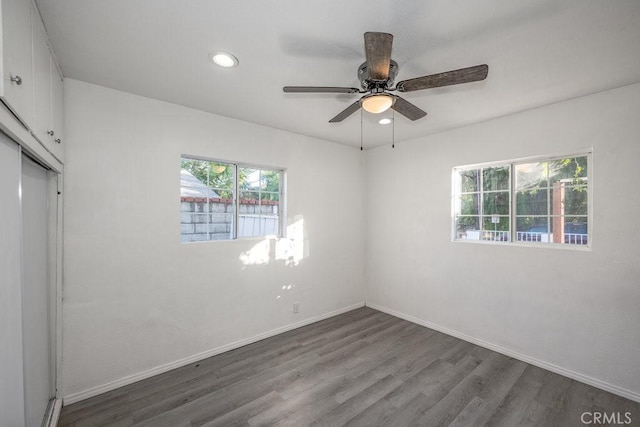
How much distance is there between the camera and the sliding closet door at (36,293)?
1.54 m

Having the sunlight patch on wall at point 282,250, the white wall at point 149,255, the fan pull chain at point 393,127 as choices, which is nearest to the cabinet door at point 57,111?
the white wall at point 149,255

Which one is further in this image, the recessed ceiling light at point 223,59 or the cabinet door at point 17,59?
the recessed ceiling light at point 223,59

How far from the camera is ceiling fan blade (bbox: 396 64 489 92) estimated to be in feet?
4.86

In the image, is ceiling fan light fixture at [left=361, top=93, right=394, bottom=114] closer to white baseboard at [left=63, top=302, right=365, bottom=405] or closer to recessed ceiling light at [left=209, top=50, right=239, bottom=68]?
recessed ceiling light at [left=209, top=50, right=239, bottom=68]

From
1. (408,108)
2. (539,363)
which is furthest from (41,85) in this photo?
(539,363)

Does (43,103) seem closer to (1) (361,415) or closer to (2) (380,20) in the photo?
(2) (380,20)

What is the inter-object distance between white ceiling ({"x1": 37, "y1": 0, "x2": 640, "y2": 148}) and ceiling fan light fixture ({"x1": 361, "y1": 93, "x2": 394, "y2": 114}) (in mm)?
383

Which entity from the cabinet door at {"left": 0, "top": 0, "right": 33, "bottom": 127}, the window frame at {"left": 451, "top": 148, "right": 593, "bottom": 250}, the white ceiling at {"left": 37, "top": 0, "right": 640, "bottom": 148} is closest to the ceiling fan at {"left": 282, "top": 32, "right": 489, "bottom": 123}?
the white ceiling at {"left": 37, "top": 0, "right": 640, "bottom": 148}

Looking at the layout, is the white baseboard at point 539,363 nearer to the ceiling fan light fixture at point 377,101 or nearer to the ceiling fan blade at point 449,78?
the ceiling fan blade at point 449,78

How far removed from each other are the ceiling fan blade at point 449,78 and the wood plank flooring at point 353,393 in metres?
2.35

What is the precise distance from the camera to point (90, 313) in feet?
7.34

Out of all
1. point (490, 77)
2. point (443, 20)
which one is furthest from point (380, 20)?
point (490, 77)

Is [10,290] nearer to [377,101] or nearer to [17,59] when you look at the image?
[17,59]

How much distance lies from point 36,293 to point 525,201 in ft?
14.1
